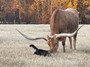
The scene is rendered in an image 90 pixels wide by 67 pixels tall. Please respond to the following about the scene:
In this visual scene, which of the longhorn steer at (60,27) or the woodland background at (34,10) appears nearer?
the longhorn steer at (60,27)

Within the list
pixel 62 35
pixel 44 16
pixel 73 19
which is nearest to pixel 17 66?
pixel 62 35

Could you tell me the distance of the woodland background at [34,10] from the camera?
66438 mm

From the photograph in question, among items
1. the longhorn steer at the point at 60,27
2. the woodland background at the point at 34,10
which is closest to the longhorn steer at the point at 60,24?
the longhorn steer at the point at 60,27

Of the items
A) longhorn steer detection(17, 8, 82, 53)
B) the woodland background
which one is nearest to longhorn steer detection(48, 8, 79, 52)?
longhorn steer detection(17, 8, 82, 53)

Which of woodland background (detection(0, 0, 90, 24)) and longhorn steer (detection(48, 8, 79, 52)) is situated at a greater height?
longhorn steer (detection(48, 8, 79, 52))

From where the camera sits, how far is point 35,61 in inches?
444

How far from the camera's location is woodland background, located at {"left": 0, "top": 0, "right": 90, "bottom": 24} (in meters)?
66.4

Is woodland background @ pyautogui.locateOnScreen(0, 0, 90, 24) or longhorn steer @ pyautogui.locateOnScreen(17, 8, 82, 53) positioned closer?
longhorn steer @ pyautogui.locateOnScreen(17, 8, 82, 53)

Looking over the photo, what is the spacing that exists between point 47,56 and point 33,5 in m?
57.2

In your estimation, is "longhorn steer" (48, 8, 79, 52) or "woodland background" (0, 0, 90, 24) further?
"woodland background" (0, 0, 90, 24)

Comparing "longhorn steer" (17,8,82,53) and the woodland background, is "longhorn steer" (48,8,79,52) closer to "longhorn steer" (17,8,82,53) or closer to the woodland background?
"longhorn steer" (17,8,82,53)

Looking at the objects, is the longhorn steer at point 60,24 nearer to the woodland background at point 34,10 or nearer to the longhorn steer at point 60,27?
the longhorn steer at point 60,27

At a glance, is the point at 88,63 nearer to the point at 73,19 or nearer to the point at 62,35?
the point at 62,35

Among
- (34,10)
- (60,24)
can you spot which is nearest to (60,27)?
(60,24)
